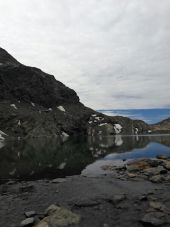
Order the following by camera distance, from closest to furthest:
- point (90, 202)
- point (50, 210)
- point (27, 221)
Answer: point (27, 221), point (50, 210), point (90, 202)

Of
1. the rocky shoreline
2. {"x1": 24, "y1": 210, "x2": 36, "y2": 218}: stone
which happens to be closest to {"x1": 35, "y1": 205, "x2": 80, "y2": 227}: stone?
the rocky shoreline

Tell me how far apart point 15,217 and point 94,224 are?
6.10m

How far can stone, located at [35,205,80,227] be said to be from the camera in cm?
1943

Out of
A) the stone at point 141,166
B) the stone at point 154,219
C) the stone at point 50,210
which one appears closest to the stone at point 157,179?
the stone at point 141,166

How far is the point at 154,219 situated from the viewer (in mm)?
19469

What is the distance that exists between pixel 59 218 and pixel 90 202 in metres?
5.03

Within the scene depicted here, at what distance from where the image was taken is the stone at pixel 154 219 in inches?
747

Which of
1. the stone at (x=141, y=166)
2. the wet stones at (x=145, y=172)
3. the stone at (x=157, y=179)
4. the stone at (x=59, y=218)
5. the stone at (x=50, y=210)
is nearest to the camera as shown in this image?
the stone at (x=59, y=218)

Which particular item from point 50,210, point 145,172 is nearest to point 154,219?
point 50,210

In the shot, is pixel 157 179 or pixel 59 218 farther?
pixel 157 179

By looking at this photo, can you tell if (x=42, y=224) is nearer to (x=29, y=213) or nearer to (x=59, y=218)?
(x=59, y=218)

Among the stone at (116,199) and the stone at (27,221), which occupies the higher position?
the stone at (116,199)

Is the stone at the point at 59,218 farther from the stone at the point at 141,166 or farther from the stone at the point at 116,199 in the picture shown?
the stone at the point at 141,166

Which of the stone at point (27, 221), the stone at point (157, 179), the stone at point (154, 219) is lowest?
the stone at point (27, 221)
